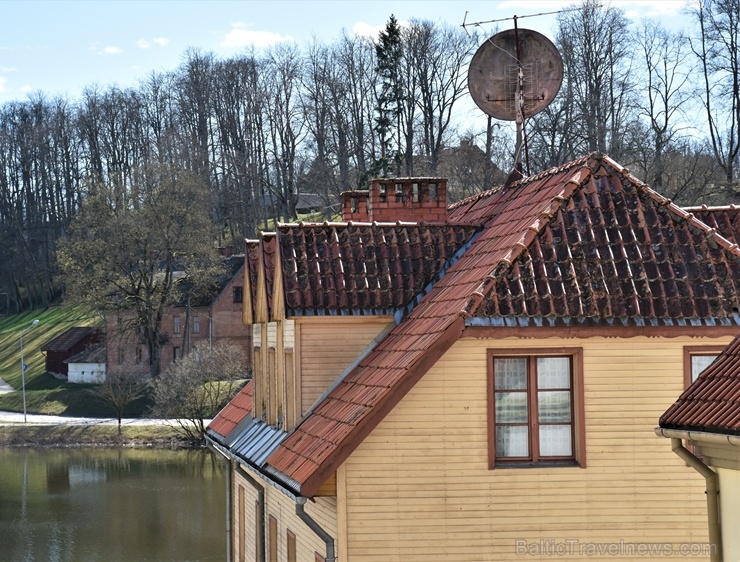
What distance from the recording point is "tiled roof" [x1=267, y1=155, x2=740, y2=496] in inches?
438

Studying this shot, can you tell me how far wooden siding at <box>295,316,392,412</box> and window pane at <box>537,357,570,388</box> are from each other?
2.11 m

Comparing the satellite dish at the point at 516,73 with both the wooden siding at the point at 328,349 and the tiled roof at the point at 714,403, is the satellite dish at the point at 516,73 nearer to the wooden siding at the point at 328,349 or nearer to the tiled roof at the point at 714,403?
the wooden siding at the point at 328,349

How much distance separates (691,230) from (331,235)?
393 cm

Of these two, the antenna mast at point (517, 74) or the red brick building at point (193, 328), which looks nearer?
the antenna mast at point (517, 74)

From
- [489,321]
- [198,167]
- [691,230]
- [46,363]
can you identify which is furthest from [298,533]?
[198,167]

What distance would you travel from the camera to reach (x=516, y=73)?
1633 centimetres

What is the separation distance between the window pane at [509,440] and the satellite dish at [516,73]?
5.90 m

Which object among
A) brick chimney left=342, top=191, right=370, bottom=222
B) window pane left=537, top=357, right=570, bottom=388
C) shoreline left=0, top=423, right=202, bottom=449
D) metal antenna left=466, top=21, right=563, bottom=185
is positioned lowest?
shoreline left=0, top=423, right=202, bottom=449

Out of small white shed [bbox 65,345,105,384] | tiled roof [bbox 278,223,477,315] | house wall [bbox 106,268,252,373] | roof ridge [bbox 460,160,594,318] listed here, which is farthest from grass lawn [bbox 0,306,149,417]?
roof ridge [bbox 460,160,594,318]

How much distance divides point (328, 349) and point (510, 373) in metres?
2.35

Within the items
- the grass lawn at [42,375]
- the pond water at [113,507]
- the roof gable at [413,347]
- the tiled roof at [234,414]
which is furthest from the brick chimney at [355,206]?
the grass lawn at [42,375]

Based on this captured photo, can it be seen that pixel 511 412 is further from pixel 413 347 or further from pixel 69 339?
pixel 69 339

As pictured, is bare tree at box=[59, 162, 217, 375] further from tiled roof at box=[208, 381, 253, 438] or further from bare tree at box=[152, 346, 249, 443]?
tiled roof at box=[208, 381, 253, 438]

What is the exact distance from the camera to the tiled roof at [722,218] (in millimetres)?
13672
